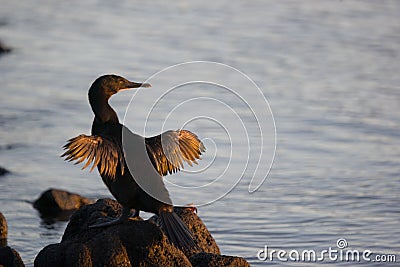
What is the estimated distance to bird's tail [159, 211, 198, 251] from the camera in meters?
7.72

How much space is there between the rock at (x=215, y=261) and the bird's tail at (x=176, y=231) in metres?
0.11

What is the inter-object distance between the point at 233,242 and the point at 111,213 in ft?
6.11

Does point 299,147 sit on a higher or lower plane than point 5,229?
higher

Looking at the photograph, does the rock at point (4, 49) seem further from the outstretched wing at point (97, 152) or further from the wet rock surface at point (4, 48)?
the outstretched wing at point (97, 152)

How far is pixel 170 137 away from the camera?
805cm

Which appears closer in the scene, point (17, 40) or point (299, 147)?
point (299, 147)

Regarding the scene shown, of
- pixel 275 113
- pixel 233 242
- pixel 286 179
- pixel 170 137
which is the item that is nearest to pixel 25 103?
pixel 275 113

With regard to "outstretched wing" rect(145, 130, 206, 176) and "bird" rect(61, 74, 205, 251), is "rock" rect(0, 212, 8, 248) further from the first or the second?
"outstretched wing" rect(145, 130, 206, 176)

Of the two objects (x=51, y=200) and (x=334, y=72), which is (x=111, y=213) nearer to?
(x=51, y=200)

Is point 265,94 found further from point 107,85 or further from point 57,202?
point 107,85

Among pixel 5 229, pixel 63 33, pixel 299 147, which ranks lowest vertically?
pixel 5 229

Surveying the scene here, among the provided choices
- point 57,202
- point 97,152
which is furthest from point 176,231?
point 57,202

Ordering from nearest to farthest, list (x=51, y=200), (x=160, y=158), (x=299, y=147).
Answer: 1. (x=160, y=158)
2. (x=51, y=200)
3. (x=299, y=147)

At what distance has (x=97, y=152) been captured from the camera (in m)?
7.54
